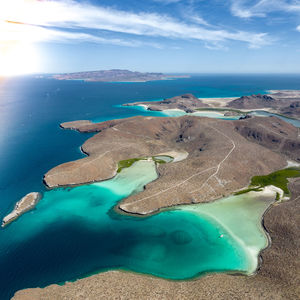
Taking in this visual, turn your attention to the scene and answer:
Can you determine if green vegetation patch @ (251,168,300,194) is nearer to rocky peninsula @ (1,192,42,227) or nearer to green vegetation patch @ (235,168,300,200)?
green vegetation patch @ (235,168,300,200)

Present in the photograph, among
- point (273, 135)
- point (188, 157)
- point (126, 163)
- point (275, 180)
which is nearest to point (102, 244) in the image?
point (126, 163)

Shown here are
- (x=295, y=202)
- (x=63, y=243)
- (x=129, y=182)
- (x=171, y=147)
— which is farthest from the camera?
(x=171, y=147)

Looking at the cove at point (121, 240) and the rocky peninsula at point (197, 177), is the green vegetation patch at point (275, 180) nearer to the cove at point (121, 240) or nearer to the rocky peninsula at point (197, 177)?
the rocky peninsula at point (197, 177)

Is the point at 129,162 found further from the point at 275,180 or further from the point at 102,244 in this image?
the point at 275,180

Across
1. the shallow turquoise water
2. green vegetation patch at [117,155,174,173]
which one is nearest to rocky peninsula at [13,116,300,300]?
green vegetation patch at [117,155,174,173]

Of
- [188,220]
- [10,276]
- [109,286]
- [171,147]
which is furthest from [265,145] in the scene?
[10,276]

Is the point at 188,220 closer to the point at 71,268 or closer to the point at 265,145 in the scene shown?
the point at 71,268
